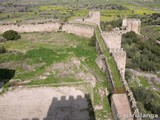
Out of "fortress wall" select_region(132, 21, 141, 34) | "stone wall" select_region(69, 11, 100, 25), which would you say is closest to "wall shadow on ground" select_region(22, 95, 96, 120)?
"stone wall" select_region(69, 11, 100, 25)

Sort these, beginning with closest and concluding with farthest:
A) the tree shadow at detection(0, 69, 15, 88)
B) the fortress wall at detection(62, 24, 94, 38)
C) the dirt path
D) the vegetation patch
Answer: the tree shadow at detection(0, 69, 15, 88) < the fortress wall at detection(62, 24, 94, 38) < the dirt path < the vegetation patch

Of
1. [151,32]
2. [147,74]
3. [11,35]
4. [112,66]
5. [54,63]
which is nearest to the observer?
[112,66]

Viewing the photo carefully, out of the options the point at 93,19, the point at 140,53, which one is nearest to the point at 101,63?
the point at 93,19

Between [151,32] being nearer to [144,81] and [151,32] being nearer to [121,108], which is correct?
[144,81]

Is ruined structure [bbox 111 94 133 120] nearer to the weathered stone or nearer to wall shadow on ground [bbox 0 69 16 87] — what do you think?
the weathered stone

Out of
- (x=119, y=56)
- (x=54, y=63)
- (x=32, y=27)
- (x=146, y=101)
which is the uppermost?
(x=32, y=27)

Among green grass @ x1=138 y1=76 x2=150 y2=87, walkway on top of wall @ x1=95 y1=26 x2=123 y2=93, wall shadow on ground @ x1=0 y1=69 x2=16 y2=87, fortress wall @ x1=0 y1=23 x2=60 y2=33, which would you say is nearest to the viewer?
walkway on top of wall @ x1=95 y1=26 x2=123 y2=93

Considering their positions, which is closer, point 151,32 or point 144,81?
point 144,81
